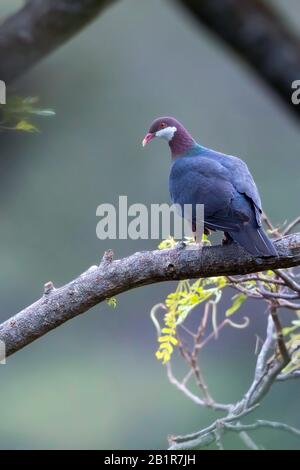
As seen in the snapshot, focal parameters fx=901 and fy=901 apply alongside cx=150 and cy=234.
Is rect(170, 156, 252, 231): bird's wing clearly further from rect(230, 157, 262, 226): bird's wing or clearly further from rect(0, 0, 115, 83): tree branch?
rect(0, 0, 115, 83): tree branch

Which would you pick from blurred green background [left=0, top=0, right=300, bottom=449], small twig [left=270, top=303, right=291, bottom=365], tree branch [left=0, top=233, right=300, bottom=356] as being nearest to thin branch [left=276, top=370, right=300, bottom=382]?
small twig [left=270, top=303, right=291, bottom=365]

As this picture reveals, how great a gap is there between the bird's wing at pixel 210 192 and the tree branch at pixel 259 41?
118 centimetres

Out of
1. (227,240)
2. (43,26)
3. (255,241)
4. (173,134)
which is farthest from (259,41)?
(173,134)

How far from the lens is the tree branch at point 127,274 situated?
2016 millimetres

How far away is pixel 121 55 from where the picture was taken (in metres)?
11.0

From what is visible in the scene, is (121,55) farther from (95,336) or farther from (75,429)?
(75,429)

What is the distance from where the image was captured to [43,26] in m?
1.17

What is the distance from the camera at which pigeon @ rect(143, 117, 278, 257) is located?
2.05 meters

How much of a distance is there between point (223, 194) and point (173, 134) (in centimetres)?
62

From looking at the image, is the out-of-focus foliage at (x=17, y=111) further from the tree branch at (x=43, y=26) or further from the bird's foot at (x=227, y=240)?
the bird's foot at (x=227, y=240)

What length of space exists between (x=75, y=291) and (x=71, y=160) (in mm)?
8410

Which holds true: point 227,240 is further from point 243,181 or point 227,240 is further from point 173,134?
point 173,134

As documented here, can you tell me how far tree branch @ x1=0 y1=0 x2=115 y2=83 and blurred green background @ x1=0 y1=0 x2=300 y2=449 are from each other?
21.4ft
